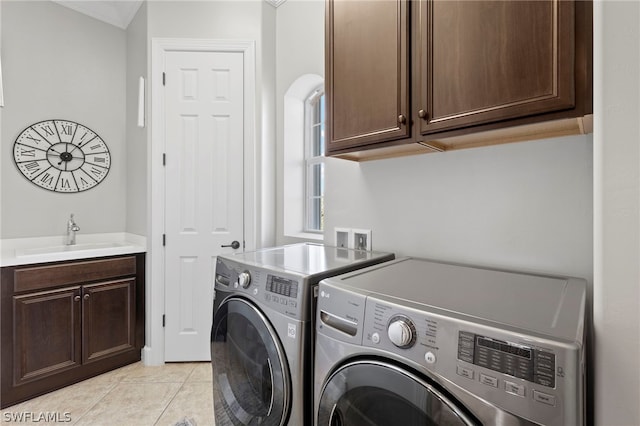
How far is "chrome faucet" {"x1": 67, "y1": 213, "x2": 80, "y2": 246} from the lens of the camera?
8.45ft

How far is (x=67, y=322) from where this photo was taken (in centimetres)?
213

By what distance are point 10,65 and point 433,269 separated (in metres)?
3.40

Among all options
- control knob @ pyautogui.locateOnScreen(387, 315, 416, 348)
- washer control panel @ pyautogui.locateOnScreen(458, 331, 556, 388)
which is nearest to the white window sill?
control knob @ pyautogui.locateOnScreen(387, 315, 416, 348)

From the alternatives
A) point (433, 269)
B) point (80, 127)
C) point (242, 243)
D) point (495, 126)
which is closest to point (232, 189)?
point (242, 243)

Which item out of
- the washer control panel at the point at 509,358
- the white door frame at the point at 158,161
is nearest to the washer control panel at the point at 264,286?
the washer control panel at the point at 509,358

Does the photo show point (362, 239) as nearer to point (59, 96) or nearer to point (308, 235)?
point (308, 235)

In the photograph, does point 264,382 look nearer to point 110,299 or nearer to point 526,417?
point 526,417

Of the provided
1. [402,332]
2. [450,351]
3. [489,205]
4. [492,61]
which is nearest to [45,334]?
[402,332]

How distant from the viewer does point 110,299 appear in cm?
232

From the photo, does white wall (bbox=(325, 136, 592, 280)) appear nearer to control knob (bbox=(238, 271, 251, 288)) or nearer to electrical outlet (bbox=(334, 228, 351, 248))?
electrical outlet (bbox=(334, 228, 351, 248))

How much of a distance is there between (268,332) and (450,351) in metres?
0.70

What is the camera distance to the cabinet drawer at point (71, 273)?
1981 millimetres

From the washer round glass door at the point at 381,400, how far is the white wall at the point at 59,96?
2.83 metres

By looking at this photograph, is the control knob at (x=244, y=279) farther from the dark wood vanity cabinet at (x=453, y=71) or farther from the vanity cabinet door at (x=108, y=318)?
the vanity cabinet door at (x=108, y=318)
